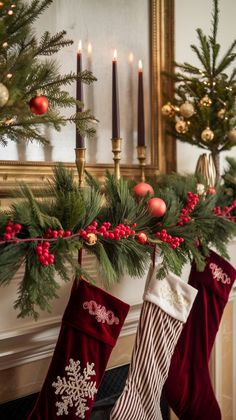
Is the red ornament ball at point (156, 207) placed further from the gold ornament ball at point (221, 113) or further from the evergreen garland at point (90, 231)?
the gold ornament ball at point (221, 113)

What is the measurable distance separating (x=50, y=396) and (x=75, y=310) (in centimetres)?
19

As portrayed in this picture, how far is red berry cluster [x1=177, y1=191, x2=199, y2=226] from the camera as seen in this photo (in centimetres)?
96

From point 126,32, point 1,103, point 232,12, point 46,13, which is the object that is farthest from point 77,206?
point 232,12

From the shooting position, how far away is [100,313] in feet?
2.88

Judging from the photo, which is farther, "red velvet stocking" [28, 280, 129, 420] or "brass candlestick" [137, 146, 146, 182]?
"brass candlestick" [137, 146, 146, 182]

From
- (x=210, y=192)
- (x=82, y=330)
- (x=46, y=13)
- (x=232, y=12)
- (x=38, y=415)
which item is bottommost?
(x=38, y=415)

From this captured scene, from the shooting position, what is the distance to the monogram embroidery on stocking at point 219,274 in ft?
3.91

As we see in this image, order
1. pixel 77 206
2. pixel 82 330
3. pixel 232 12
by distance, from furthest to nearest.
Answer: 1. pixel 232 12
2. pixel 82 330
3. pixel 77 206

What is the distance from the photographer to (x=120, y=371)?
121cm

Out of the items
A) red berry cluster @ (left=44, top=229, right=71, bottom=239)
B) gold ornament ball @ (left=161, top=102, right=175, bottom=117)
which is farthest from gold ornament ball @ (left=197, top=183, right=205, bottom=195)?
red berry cluster @ (left=44, top=229, right=71, bottom=239)

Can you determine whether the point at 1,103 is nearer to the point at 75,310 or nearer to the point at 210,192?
the point at 75,310

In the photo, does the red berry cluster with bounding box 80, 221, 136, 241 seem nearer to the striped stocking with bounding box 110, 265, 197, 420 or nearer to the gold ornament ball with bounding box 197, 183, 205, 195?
the striped stocking with bounding box 110, 265, 197, 420

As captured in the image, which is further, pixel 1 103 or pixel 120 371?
pixel 120 371

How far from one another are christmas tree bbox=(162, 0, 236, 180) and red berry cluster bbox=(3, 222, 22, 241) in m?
0.71
